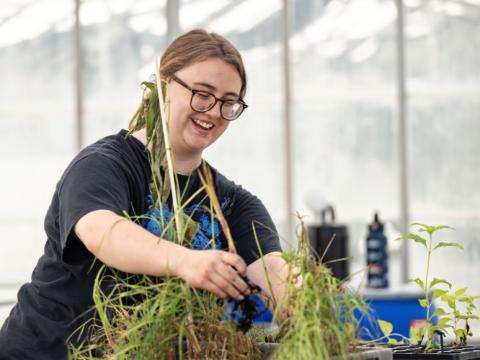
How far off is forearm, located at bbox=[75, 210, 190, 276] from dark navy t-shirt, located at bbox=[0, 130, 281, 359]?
39mm

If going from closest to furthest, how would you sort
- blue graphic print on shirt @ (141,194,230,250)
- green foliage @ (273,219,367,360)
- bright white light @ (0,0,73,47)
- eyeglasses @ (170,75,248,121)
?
green foliage @ (273,219,367,360) → blue graphic print on shirt @ (141,194,230,250) → eyeglasses @ (170,75,248,121) → bright white light @ (0,0,73,47)

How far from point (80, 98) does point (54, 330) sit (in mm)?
6692

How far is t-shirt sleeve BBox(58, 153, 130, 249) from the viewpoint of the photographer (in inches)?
54.8

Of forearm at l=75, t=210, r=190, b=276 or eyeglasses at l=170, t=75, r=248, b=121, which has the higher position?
eyeglasses at l=170, t=75, r=248, b=121

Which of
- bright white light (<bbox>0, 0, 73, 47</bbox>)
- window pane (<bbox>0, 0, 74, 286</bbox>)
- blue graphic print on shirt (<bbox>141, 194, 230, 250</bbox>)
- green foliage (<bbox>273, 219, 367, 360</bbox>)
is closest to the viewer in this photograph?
green foliage (<bbox>273, 219, 367, 360</bbox>)

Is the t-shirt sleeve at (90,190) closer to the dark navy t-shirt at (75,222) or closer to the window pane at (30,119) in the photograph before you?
the dark navy t-shirt at (75,222)

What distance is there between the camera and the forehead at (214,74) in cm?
163

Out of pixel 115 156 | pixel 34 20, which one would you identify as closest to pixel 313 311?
pixel 115 156

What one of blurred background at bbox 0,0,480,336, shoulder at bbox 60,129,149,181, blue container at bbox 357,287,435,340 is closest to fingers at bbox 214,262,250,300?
shoulder at bbox 60,129,149,181

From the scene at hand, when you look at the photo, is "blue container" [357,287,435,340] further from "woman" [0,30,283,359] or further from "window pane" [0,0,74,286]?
"window pane" [0,0,74,286]

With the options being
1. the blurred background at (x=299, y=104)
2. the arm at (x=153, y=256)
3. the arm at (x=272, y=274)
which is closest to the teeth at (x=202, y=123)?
the arm at (x=272, y=274)

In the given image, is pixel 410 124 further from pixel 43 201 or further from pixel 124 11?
pixel 43 201

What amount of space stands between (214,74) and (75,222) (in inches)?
15.3

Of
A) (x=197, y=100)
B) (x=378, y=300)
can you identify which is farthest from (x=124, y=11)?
(x=197, y=100)
